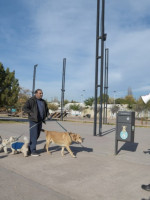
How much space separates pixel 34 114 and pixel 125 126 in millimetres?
2753

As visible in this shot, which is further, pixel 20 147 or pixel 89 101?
pixel 89 101

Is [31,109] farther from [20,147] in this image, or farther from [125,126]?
[125,126]

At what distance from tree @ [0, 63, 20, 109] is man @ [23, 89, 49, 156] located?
604 inches

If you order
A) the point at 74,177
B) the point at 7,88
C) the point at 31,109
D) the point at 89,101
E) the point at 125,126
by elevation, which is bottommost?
the point at 74,177

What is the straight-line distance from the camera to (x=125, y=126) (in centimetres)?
602

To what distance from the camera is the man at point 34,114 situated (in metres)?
6.06

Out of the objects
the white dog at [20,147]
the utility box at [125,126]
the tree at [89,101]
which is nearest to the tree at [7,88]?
the white dog at [20,147]

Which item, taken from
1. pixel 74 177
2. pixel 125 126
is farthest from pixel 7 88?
pixel 74 177

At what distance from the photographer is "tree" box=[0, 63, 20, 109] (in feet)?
67.8

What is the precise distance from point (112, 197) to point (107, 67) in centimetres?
2006

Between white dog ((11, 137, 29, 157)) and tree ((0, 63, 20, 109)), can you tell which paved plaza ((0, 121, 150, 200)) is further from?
tree ((0, 63, 20, 109))

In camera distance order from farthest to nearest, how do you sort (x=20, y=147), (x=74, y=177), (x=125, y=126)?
(x=20, y=147), (x=125, y=126), (x=74, y=177)

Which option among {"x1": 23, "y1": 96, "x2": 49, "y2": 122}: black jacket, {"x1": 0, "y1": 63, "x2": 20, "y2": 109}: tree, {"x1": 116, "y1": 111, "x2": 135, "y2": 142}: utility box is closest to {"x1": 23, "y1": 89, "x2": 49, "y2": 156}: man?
{"x1": 23, "y1": 96, "x2": 49, "y2": 122}: black jacket

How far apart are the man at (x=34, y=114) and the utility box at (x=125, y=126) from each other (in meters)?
2.40
